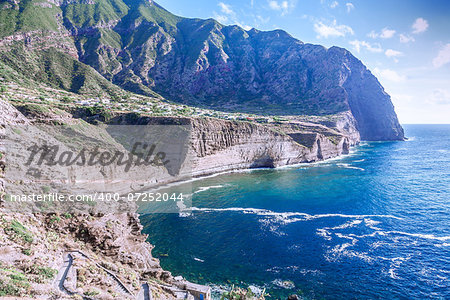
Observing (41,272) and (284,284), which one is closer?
(41,272)

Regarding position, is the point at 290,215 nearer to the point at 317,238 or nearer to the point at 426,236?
the point at 317,238

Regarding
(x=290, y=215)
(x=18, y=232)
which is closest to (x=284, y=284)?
(x=290, y=215)

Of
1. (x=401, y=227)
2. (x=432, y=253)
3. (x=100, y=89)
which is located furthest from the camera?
(x=100, y=89)

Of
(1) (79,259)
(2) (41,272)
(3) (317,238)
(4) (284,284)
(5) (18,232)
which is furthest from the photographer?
(3) (317,238)

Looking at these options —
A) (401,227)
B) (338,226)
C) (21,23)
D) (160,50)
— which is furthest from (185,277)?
(160,50)

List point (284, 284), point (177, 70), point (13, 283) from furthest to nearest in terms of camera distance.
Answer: point (177, 70) → point (284, 284) → point (13, 283)

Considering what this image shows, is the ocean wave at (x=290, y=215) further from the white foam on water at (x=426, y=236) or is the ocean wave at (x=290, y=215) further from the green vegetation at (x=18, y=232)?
the green vegetation at (x=18, y=232)

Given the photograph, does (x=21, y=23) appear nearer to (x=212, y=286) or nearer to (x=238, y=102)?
(x=238, y=102)

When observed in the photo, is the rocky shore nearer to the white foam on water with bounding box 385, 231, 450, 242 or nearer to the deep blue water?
the deep blue water
